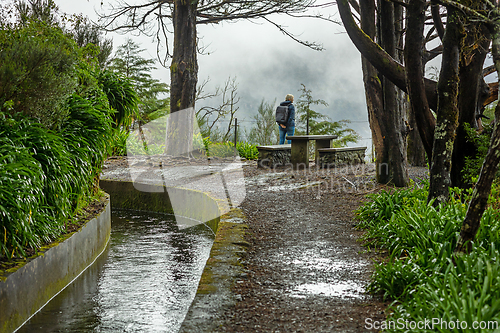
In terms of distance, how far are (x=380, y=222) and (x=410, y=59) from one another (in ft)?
5.83

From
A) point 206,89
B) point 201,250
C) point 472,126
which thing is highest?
point 206,89

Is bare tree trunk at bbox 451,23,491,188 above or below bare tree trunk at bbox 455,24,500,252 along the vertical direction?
above

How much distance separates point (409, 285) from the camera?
2363mm

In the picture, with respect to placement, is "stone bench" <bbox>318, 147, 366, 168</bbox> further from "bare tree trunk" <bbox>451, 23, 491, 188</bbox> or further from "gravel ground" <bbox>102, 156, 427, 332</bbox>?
"bare tree trunk" <bbox>451, 23, 491, 188</bbox>

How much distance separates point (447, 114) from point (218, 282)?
2854 millimetres

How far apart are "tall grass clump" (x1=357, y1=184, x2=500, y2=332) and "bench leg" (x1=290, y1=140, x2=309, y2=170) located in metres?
5.15

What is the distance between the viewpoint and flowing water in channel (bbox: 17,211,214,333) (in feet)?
9.30

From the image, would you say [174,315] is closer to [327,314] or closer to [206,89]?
[327,314]

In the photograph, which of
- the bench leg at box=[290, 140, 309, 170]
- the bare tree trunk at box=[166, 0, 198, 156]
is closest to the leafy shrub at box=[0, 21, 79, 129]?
the bench leg at box=[290, 140, 309, 170]

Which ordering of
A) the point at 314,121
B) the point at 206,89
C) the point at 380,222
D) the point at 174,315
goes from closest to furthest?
the point at 174,315 → the point at 380,222 → the point at 206,89 → the point at 314,121

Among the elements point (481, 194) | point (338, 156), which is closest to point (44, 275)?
point (481, 194)

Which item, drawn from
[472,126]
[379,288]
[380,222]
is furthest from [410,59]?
[379,288]

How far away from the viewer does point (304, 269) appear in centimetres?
311

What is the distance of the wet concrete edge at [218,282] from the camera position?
86.4 inches
